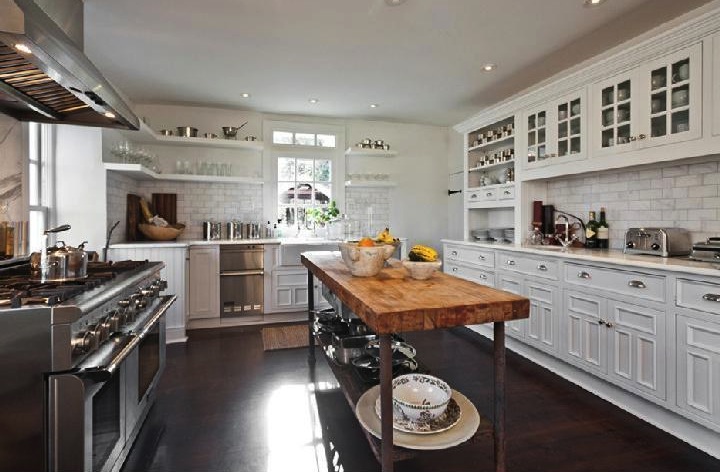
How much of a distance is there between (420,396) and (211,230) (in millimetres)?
3981

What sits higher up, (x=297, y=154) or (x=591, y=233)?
(x=297, y=154)

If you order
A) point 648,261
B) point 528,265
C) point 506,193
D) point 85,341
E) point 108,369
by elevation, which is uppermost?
point 506,193

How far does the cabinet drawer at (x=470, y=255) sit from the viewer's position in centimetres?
386

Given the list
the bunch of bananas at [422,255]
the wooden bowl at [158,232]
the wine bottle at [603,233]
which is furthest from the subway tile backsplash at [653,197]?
the wooden bowl at [158,232]

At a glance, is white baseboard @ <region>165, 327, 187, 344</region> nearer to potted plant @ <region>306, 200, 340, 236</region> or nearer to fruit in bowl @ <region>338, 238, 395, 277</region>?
potted plant @ <region>306, 200, 340, 236</region>

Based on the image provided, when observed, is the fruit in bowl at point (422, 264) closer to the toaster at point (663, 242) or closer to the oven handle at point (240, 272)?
the toaster at point (663, 242)

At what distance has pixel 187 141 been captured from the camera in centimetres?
459

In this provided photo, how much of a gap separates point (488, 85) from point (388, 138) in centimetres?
190

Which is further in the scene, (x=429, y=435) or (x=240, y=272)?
(x=240, y=272)

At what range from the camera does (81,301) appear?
140 centimetres

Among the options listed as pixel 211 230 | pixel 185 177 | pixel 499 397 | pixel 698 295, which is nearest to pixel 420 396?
pixel 499 397

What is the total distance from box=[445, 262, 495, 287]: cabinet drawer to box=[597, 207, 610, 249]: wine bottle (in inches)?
38.8

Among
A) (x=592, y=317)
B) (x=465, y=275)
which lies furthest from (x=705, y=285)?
(x=465, y=275)

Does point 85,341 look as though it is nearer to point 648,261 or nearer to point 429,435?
point 429,435
